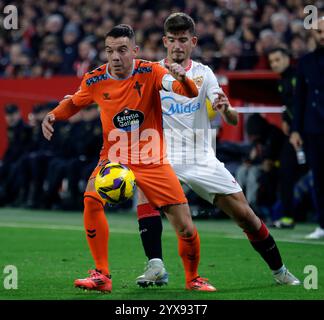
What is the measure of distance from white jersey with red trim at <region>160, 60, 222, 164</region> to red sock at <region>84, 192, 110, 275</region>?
2.96 ft

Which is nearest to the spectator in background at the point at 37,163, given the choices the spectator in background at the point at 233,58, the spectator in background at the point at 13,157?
the spectator in background at the point at 13,157

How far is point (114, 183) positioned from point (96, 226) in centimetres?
38

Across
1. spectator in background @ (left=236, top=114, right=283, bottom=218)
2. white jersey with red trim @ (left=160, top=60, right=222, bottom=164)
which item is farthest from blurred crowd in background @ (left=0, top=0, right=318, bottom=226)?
white jersey with red trim @ (left=160, top=60, right=222, bottom=164)

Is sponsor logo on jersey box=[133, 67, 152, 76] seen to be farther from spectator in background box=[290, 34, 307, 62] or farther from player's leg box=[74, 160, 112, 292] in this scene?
spectator in background box=[290, 34, 307, 62]

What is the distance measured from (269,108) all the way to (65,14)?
8834 mm

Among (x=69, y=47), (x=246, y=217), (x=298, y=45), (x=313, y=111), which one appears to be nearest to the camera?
(x=246, y=217)

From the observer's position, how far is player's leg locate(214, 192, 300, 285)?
26.3 feet

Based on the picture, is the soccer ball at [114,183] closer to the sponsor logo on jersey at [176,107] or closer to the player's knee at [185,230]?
the player's knee at [185,230]

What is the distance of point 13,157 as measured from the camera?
19.0m

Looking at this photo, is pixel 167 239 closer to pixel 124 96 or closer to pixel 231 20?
pixel 124 96

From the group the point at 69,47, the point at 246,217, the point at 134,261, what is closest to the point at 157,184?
the point at 246,217

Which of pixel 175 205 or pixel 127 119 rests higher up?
pixel 127 119

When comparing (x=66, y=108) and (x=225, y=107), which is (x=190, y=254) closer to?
(x=225, y=107)

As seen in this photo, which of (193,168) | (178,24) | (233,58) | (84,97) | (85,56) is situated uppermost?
(85,56)
